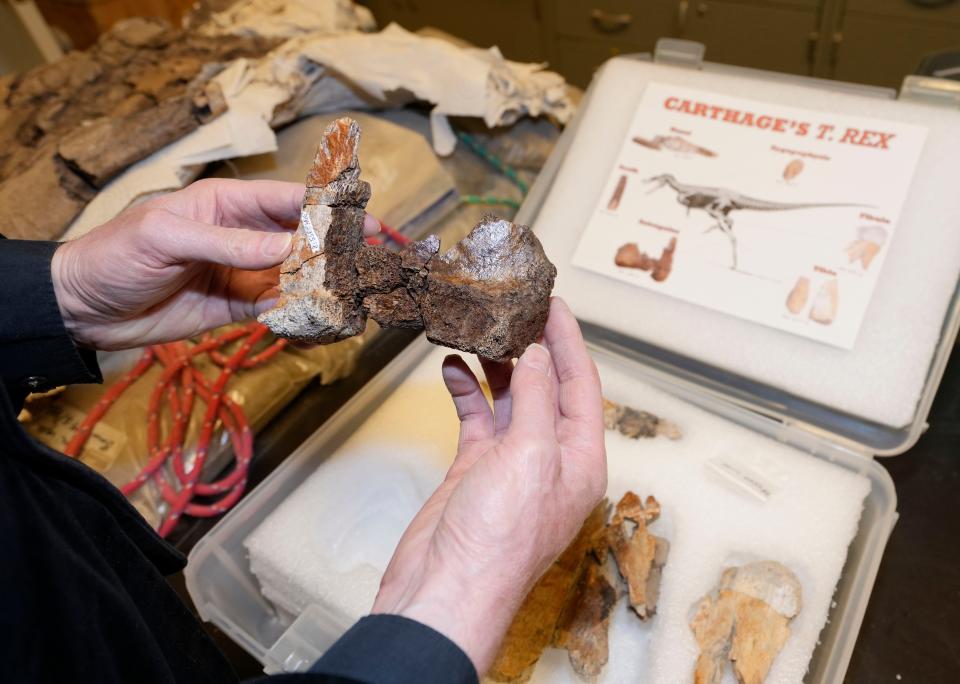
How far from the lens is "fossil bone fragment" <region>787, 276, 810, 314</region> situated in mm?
1411

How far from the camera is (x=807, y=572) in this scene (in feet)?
3.94

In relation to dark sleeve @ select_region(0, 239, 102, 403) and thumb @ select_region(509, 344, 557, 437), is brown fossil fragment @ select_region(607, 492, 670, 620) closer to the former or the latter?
thumb @ select_region(509, 344, 557, 437)

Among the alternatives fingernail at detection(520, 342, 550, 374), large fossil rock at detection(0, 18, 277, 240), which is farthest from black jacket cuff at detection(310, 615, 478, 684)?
large fossil rock at detection(0, 18, 277, 240)

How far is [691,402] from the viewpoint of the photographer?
1.47m

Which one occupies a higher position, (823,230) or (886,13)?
(886,13)

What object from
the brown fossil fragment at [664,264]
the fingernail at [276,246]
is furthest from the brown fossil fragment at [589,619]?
the fingernail at [276,246]

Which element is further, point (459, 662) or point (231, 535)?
point (231, 535)

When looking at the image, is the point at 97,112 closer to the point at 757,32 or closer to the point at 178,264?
the point at 178,264

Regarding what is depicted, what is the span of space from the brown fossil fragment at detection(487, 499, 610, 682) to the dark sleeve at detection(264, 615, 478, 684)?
14.8 inches

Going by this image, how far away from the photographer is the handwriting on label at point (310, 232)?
0.94 m

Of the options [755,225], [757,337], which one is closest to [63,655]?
[757,337]

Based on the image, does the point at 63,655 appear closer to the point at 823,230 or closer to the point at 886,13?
the point at 823,230

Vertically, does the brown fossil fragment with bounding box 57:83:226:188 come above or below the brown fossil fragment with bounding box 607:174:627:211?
above

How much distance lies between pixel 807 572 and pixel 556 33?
243cm
